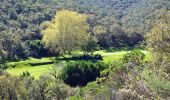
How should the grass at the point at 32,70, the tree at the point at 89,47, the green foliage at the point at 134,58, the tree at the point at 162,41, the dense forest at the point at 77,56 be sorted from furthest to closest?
the tree at the point at 89,47 → the grass at the point at 32,70 → the green foliage at the point at 134,58 → the tree at the point at 162,41 → the dense forest at the point at 77,56

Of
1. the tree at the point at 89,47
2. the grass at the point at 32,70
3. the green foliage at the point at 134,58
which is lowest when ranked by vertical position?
the grass at the point at 32,70

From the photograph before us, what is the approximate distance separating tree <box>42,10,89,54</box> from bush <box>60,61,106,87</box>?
31005mm

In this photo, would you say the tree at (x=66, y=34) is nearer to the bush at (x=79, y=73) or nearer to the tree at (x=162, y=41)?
the bush at (x=79, y=73)

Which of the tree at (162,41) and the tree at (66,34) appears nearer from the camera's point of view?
the tree at (162,41)

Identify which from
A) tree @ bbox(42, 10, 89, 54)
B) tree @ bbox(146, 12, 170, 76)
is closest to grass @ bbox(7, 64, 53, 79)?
tree @ bbox(42, 10, 89, 54)

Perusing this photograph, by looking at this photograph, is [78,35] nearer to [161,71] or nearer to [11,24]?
[11,24]

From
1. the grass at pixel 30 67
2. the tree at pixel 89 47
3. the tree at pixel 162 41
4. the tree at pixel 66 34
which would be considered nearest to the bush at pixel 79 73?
the grass at pixel 30 67

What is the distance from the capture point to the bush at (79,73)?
70.6m

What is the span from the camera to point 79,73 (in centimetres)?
7162

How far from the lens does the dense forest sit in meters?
18.1

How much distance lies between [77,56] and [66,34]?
948 cm

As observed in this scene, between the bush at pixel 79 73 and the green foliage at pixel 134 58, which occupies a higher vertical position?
the green foliage at pixel 134 58

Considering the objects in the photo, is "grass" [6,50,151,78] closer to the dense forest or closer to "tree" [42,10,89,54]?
the dense forest

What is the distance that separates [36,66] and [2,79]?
40039 mm
